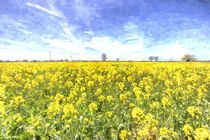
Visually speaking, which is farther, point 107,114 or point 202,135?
point 107,114

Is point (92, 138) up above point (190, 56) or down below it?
below

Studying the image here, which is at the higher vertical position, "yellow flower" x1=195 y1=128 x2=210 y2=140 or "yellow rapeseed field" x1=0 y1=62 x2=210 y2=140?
"yellow flower" x1=195 y1=128 x2=210 y2=140

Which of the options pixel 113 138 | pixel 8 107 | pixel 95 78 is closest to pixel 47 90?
pixel 8 107

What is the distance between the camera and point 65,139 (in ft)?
7.48

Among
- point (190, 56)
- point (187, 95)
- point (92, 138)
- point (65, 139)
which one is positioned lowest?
point (92, 138)

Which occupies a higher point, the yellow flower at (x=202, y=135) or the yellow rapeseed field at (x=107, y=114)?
the yellow flower at (x=202, y=135)

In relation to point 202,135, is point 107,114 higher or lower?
lower

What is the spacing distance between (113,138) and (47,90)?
191 inches

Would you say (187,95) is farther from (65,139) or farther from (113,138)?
(65,139)

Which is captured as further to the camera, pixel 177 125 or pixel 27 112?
pixel 27 112

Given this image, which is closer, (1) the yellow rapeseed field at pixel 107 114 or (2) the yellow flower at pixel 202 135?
(2) the yellow flower at pixel 202 135

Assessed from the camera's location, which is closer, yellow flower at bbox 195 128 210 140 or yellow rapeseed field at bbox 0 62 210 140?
yellow flower at bbox 195 128 210 140

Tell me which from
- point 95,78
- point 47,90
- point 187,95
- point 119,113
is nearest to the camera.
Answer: point 119,113

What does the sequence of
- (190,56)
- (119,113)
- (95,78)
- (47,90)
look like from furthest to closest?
(190,56) < (95,78) < (47,90) < (119,113)
